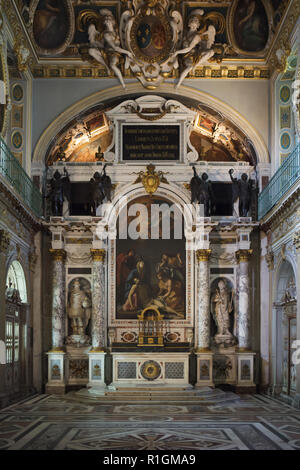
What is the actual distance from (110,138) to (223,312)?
693 cm

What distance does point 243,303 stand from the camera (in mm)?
19391

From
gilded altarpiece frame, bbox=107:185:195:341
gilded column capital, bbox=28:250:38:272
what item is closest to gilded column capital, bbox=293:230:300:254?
gilded altarpiece frame, bbox=107:185:195:341

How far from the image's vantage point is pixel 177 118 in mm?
20422

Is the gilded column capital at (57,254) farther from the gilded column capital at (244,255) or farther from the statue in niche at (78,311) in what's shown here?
the gilded column capital at (244,255)

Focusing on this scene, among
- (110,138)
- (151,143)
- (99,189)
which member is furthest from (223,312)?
(110,138)

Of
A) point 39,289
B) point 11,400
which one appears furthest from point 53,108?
point 11,400

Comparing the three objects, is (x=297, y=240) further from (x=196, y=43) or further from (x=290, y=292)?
(x=196, y=43)

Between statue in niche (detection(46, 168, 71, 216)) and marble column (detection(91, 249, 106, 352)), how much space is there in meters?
1.77

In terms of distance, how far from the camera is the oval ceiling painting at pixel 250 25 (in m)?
18.9

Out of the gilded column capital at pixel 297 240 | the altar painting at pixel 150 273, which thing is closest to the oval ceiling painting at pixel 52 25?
the altar painting at pixel 150 273

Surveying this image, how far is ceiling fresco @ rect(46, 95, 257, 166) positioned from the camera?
2041cm

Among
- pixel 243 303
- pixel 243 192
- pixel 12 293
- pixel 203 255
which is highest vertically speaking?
pixel 243 192

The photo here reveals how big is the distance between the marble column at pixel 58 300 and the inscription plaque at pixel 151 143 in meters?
3.84

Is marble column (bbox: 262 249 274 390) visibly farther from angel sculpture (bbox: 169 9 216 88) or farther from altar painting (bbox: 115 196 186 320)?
angel sculpture (bbox: 169 9 216 88)
